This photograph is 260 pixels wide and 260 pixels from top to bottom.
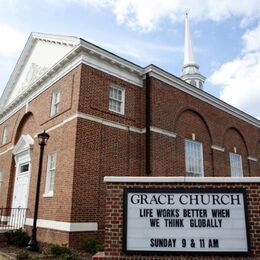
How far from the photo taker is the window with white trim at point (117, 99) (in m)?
15.9

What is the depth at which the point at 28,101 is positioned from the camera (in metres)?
19.7

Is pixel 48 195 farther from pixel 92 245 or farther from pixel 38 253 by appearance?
pixel 92 245

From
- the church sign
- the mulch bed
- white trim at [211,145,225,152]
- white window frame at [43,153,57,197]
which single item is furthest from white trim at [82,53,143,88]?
the church sign

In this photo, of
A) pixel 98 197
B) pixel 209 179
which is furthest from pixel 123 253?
pixel 98 197

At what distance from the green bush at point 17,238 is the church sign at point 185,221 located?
8446 mm

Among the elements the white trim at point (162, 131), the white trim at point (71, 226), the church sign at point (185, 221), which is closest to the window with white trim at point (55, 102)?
the white trim at point (162, 131)

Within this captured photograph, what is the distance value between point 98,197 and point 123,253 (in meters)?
6.67

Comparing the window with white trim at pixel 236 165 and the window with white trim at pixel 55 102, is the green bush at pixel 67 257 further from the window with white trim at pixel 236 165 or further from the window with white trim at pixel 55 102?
the window with white trim at pixel 236 165

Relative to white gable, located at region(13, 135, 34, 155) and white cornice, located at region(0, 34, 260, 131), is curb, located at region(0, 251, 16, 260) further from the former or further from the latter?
white cornice, located at region(0, 34, 260, 131)

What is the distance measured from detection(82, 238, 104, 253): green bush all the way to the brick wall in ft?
16.0

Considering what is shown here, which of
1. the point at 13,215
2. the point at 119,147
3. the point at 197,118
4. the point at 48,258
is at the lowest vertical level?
the point at 48,258

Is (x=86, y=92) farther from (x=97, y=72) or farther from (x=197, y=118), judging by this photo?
(x=197, y=118)

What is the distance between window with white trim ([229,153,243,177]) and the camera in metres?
22.4

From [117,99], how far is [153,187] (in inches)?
369
